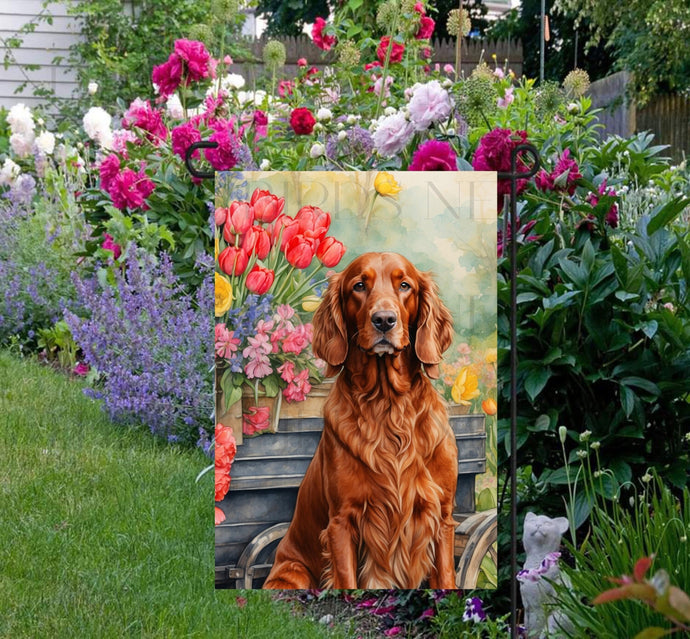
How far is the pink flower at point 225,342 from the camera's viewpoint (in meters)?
2.00

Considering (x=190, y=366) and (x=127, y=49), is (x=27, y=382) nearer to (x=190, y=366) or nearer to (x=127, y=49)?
(x=190, y=366)

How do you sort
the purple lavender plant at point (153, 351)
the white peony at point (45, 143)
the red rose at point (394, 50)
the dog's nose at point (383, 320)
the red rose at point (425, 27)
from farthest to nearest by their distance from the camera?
the white peony at point (45, 143)
the red rose at point (425, 27)
the red rose at point (394, 50)
the purple lavender plant at point (153, 351)
the dog's nose at point (383, 320)

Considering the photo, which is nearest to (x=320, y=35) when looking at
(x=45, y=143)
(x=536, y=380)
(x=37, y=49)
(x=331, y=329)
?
(x=45, y=143)

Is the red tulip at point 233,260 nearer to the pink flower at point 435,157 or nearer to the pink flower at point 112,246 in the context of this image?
the pink flower at point 435,157

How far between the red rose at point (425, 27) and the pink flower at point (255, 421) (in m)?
3.78

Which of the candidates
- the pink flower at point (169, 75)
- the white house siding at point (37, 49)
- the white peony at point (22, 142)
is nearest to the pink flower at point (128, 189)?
the pink flower at point (169, 75)

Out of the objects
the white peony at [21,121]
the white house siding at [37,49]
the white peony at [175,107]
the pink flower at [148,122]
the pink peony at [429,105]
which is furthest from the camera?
the white house siding at [37,49]

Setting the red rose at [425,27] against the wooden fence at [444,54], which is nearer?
the red rose at [425,27]

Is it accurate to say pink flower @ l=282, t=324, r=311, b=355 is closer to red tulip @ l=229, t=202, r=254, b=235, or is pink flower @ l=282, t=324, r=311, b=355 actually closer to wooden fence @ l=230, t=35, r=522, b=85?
red tulip @ l=229, t=202, r=254, b=235

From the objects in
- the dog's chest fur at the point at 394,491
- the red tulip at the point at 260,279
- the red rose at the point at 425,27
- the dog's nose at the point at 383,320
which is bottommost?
the dog's chest fur at the point at 394,491

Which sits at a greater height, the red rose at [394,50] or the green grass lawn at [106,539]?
the red rose at [394,50]

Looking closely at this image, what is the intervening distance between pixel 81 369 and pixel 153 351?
1.17m

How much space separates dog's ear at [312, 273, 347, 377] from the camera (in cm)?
200

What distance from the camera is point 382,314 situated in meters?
1.96
